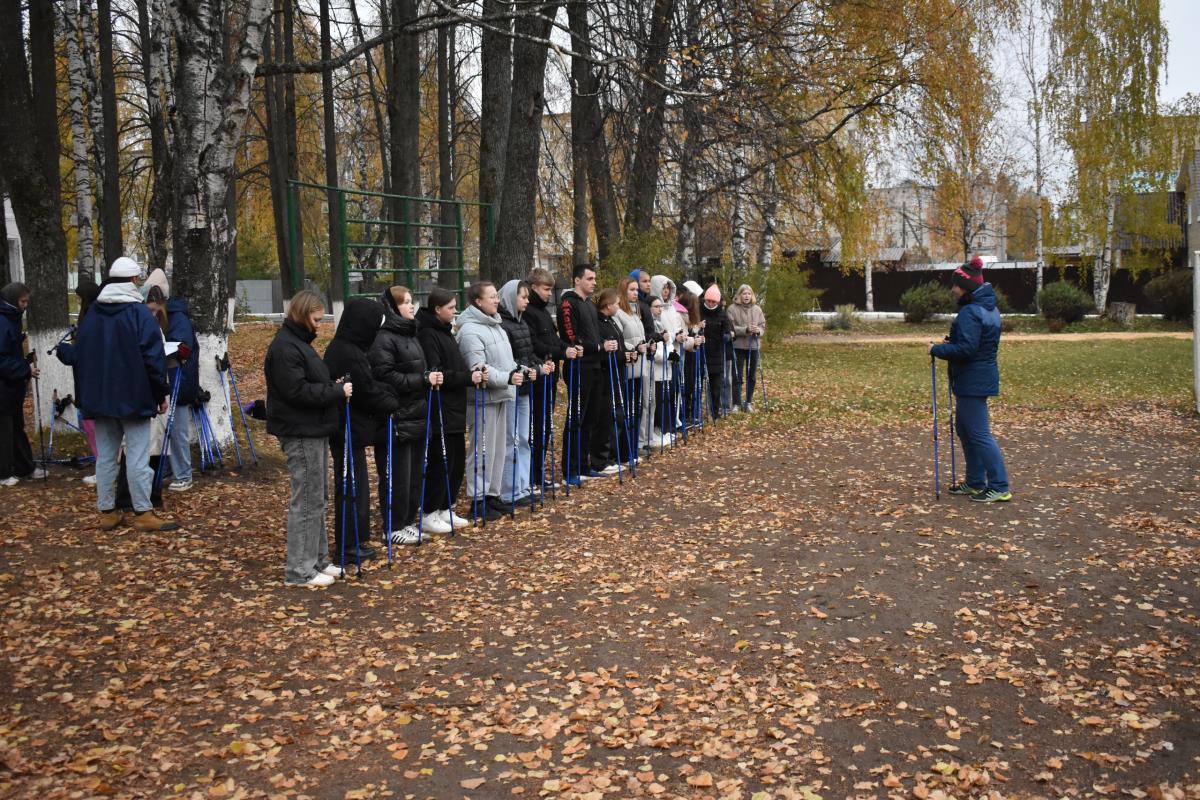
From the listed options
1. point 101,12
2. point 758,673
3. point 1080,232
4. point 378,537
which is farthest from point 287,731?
point 1080,232

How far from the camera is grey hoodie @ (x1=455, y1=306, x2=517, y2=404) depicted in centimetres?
841

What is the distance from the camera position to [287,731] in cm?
484

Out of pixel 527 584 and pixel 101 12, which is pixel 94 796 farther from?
pixel 101 12

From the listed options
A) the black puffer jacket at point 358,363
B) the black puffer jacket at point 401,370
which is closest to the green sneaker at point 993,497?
the black puffer jacket at point 401,370

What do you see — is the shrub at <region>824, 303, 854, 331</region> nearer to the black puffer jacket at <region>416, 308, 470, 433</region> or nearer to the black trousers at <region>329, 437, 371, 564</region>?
the black puffer jacket at <region>416, 308, 470, 433</region>

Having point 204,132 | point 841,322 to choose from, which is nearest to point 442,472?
point 204,132

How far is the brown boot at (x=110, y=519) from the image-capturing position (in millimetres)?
8000

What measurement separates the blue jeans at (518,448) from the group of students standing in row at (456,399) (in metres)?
0.01

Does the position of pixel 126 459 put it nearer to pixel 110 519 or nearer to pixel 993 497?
pixel 110 519

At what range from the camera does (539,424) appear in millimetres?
9641

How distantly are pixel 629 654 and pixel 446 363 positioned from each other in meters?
3.14

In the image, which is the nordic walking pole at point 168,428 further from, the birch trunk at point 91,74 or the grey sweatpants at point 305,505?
the birch trunk at point 91,74

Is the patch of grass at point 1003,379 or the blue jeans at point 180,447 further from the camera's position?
the patch of grass at point 1003,379

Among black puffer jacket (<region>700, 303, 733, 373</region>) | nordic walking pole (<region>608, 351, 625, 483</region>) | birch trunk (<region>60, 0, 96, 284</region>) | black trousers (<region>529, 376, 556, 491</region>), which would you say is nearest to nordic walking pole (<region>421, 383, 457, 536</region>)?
black trousers (<region>529, 376, 556, 491</region>)
